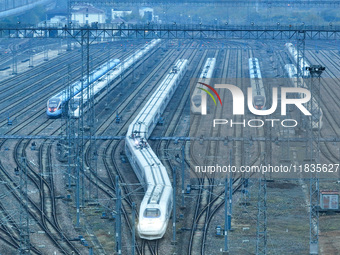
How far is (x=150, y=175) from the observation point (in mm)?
42500

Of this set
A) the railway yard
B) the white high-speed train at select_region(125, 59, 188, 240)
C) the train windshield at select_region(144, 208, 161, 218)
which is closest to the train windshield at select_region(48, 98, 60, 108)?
the railway yard

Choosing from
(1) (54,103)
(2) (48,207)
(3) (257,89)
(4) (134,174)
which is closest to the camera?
(2) (48,207)

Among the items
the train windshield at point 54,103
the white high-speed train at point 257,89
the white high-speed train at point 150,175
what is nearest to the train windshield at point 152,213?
the white high-speed train at point 150,175

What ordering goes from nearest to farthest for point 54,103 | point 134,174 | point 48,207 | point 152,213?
point 152,213, point 48,207, point 134,174, point 54,103

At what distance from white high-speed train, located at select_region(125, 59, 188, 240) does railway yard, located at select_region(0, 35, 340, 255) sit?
0.64 m

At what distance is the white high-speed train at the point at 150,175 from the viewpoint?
36.2m

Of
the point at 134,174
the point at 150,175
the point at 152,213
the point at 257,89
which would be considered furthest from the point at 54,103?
the point at 152,213

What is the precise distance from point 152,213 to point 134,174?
12.8 m

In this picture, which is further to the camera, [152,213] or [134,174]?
[134,174]

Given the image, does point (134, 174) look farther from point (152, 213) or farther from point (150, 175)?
point (152, 213)

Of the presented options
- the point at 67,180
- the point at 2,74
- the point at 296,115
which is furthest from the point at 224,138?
the point at 2,74

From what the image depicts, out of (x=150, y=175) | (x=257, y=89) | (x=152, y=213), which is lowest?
(x=257, y=89)

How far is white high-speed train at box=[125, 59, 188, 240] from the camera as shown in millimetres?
36219

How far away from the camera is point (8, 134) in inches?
2441
